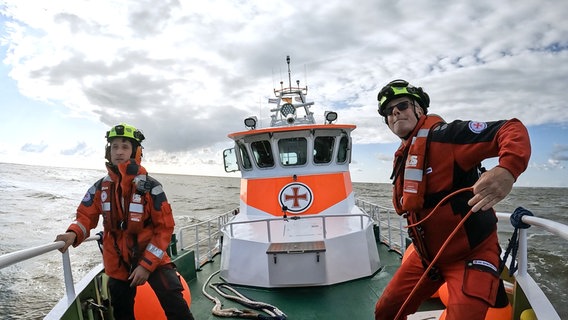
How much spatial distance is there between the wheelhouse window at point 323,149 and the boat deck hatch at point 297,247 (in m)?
2.23

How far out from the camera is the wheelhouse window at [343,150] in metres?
7.57

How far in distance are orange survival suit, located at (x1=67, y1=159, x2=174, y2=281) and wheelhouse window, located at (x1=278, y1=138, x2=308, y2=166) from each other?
451cm

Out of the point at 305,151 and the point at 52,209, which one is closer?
the point at 305,151

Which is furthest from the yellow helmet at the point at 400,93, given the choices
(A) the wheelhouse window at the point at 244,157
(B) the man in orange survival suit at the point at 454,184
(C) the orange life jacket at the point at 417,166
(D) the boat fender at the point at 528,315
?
(A) the wheelhouse window at the point at 244,157

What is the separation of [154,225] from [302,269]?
310cm

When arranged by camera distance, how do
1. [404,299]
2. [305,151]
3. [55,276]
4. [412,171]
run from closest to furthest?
[412,171]
[404,299]
[305,151]
[55,276]

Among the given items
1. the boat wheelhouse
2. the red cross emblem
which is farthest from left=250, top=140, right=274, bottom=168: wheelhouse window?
the red cross emblem

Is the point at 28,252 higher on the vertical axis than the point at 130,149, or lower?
lower

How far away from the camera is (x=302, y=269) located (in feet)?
17.7

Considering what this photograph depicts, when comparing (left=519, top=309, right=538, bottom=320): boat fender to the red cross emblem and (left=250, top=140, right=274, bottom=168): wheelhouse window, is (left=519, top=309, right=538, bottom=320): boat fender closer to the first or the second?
the red cross emblem

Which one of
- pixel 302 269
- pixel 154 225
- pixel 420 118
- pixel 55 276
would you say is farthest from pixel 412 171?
pixel 55 276

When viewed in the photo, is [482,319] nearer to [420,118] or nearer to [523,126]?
[523,126]

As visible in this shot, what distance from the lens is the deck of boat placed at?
470cm

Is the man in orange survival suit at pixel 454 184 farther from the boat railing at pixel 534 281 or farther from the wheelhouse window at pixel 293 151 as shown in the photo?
the wheelhouse window at pixel 293 151
